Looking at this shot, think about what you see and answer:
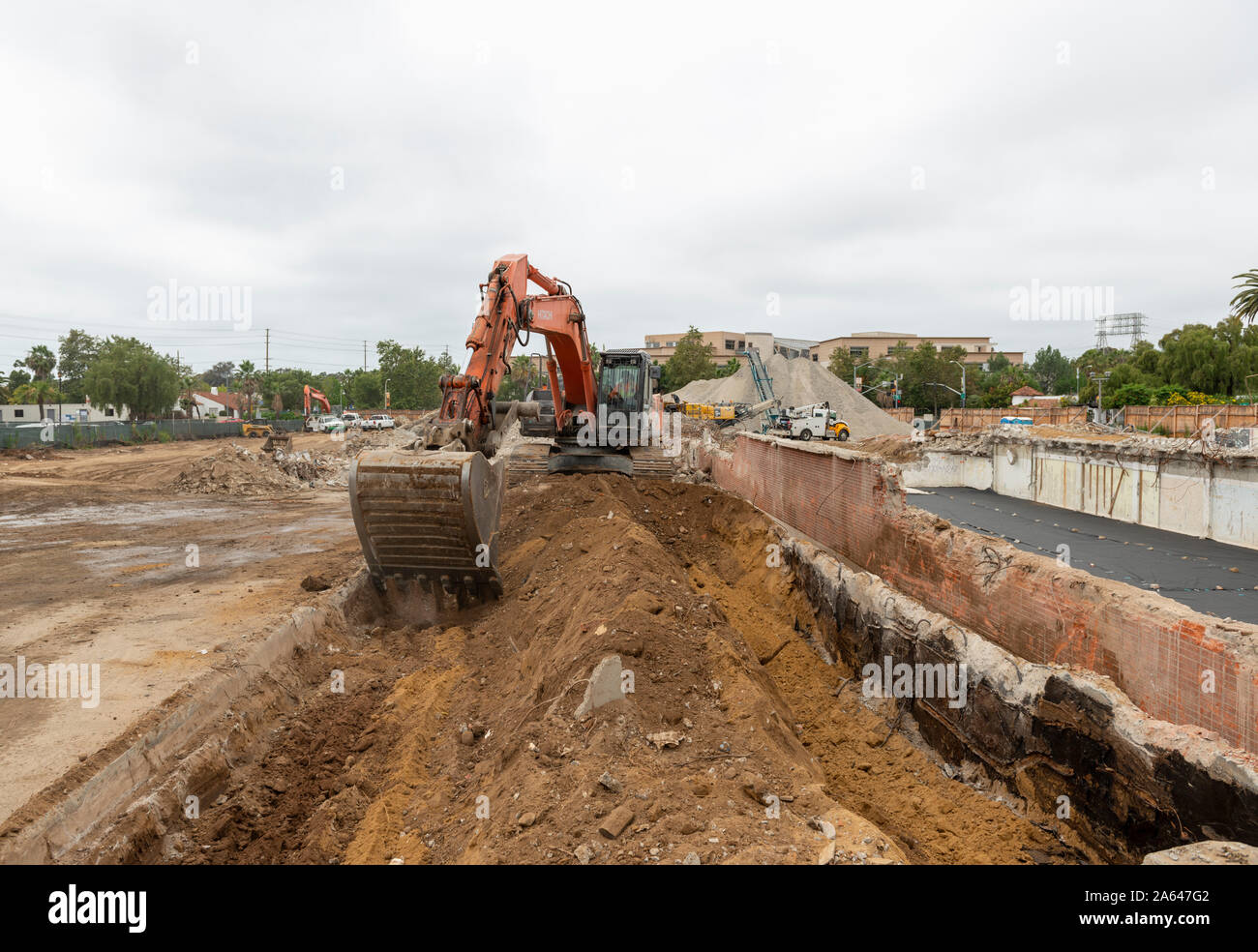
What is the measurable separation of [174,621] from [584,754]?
20.0ft

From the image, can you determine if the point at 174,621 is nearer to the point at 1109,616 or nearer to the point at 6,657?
the point at 6,657

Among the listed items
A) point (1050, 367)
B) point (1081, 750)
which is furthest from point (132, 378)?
point (1050, 367)

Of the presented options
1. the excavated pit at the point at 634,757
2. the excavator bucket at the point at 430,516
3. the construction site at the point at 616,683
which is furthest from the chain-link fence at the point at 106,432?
the excavated pit at the point at 634,757

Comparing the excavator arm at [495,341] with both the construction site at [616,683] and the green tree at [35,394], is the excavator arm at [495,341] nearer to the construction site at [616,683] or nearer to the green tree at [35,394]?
the construction site at [616,683]

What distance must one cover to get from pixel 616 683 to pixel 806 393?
52.5 m

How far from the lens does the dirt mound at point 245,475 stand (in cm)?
2145

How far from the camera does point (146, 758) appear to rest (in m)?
4.75

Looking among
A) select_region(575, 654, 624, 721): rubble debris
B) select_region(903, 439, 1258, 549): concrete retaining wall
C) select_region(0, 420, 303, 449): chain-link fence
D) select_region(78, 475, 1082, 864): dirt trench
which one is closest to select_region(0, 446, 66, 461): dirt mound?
select_region(0, 420, 303, 449): chain-link fence

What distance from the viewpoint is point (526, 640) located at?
7145mm

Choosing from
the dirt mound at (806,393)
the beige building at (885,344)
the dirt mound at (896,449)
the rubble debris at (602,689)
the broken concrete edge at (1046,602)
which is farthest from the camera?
the beige building at (885,344)

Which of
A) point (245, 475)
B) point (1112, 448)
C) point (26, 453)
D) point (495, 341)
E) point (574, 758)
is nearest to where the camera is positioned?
point (574, 758)

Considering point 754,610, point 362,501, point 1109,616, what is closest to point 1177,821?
point 1109,616

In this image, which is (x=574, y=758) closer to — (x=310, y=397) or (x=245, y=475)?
(x=245, y=475)

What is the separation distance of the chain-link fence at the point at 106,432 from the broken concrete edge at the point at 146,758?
1346 inches
